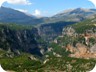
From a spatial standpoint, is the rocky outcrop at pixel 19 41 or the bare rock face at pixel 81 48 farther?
the rocky outcrop at pixel 19 41

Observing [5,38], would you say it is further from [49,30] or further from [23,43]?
[49,30]

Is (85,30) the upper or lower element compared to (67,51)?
upper

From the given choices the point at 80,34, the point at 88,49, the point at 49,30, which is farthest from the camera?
the point at 49,30

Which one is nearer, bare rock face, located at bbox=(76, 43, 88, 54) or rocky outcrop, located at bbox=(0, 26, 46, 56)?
bare rock face, located at bbox=(76, 43, 88, 54)

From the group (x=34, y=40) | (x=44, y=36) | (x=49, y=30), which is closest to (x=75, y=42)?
(x=34, y=40)

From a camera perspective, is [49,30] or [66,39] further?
[49,30]

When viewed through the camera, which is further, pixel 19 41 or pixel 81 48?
pixel 19 41

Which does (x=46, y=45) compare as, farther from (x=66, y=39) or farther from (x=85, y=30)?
(x=85, y=30)

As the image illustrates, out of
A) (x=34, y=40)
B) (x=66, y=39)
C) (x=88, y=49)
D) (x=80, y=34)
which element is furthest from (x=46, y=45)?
(x=88, y=49)

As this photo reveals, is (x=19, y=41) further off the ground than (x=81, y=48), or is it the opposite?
(x=19, y=41)

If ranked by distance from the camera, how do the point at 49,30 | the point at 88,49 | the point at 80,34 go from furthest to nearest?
the point at 49,30
the point at 80,34
the point at 88,49
